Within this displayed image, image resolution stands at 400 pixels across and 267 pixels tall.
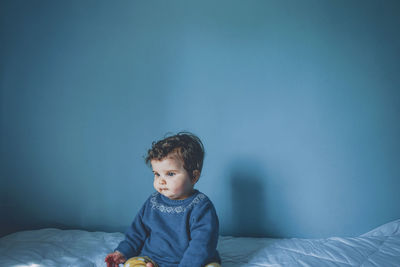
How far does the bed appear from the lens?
1.04 metres

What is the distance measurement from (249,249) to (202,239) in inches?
14.3

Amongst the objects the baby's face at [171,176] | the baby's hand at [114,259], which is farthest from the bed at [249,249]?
the baby's face at [171,176]

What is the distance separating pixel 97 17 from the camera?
4.62 ft

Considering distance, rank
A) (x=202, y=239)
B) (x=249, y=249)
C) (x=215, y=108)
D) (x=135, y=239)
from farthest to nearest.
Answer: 1. (x=215, y=108)
2. (x=249, y=249)
3. (x=135, y=239)
4. (x=202, y=239)

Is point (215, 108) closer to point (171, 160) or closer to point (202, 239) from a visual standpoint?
point (171, 160)

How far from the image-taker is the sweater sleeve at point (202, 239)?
2.88 feet

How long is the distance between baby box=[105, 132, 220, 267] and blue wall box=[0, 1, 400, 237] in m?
0.39

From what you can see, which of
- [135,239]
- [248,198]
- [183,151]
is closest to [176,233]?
[135,239]

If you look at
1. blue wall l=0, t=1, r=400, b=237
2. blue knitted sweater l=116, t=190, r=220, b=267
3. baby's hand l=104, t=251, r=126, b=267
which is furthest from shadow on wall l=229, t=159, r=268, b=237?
baby's hand l=104, t=251, r=126, b=267

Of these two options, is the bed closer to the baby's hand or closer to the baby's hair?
the baby's hand

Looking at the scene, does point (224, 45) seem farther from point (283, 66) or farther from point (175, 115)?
point (175, 115)

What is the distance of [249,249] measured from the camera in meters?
1.18

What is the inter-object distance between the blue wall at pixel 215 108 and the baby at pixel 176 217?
393mm

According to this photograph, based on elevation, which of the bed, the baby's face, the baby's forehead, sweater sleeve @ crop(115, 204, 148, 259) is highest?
the baby's forehead
